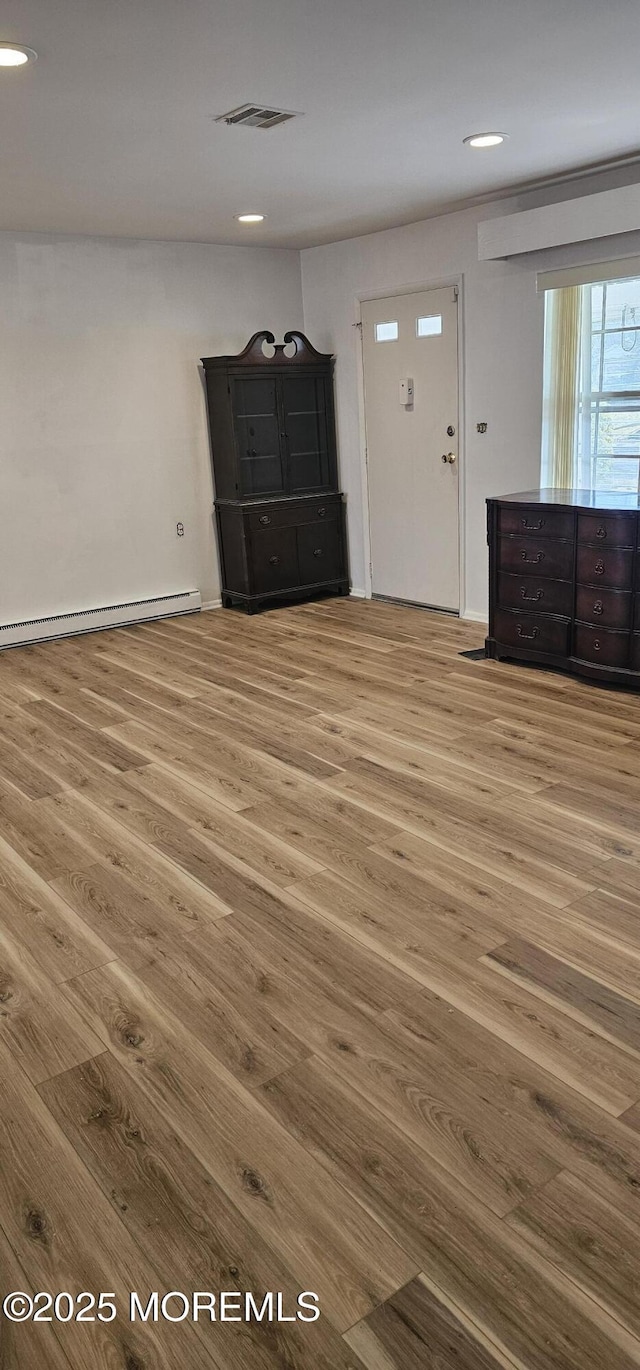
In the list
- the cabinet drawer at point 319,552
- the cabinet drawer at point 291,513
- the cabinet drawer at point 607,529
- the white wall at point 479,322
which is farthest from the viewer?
the cabinet drawer at point 319,552

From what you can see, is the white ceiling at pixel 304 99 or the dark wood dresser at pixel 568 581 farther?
the dark wood dresser at pixel 568 581

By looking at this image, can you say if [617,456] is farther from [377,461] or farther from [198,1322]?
[198,1322]

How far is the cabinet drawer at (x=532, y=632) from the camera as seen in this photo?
4.82 meters

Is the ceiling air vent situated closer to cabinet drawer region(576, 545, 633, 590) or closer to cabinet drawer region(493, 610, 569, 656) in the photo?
cabinet drawer region(576, 545, 633, 590)

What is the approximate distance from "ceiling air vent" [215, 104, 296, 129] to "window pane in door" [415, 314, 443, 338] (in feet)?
7.97

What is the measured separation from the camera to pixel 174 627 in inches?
254

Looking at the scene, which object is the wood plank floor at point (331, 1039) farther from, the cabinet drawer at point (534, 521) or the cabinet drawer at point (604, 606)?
the cabinet drawer at point (534, 521)

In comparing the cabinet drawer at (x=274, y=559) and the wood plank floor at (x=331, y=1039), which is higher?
the cabinet drawer at (x=274, y=559)

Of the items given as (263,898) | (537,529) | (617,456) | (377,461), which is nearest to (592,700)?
(537,529)

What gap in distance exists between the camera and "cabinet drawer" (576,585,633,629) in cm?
444

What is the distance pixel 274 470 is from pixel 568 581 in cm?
272

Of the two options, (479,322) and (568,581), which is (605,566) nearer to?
(568,581)

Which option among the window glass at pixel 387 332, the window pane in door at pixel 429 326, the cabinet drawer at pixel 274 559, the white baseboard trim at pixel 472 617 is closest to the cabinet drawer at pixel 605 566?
the white baseboard trim at pixel 472 617

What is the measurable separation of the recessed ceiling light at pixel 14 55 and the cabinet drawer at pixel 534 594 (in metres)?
3.13
